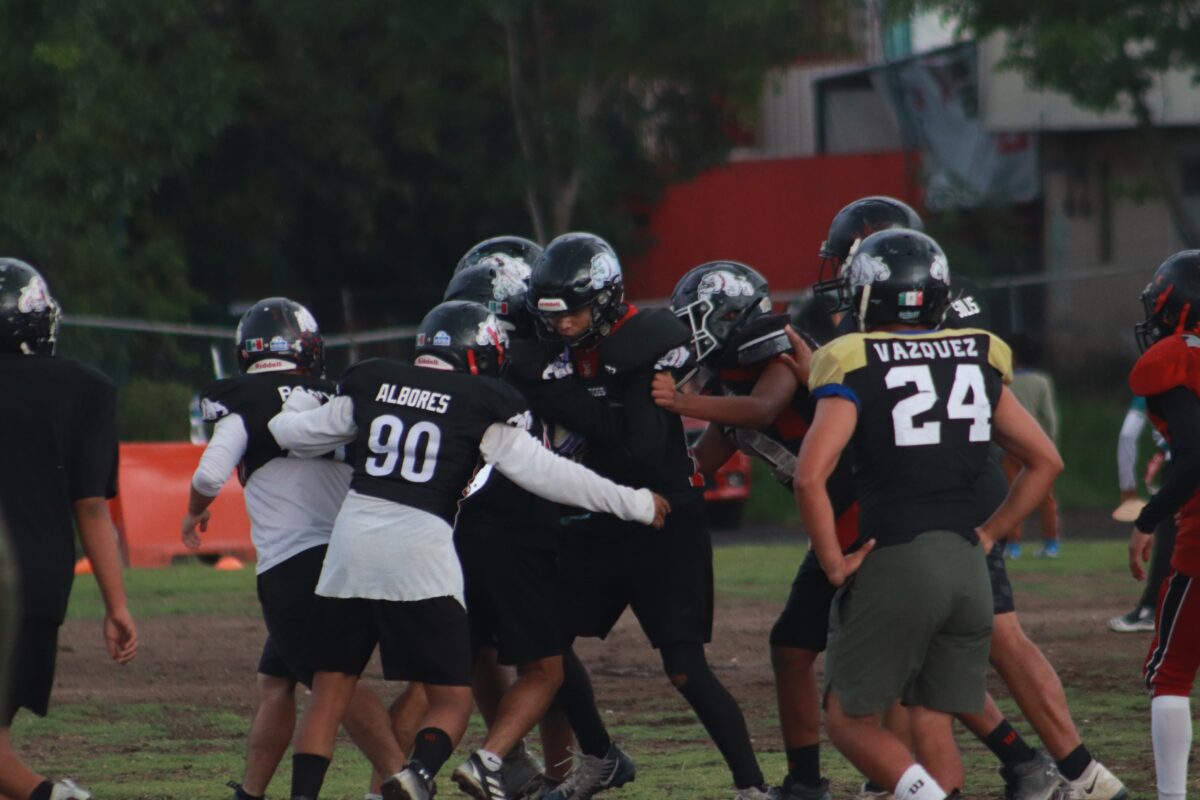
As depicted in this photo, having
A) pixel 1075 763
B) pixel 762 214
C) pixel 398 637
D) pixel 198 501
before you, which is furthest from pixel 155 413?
pixel 1075 763

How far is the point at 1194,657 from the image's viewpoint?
20.4 ft

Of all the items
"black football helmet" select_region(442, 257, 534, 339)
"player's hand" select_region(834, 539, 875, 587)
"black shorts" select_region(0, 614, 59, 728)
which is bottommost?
"black shorts" select_region(0, 614, 59, 728)

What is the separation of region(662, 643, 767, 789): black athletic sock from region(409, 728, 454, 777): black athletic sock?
0.87 meters

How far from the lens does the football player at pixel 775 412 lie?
21.7 feet

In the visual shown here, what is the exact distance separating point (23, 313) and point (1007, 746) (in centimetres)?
370

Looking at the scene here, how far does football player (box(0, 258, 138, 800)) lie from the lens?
5695 mm

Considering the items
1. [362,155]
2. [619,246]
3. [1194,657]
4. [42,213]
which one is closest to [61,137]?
[42,213]

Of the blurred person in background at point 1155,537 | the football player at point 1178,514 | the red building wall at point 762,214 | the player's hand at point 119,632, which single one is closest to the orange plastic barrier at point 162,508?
the blurred person in background at point 1155,537

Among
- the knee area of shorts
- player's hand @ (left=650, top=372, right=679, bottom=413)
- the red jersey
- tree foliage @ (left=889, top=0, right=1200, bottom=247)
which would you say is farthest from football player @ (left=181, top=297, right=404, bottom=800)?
tree foliage @ (left=889, top=0, right=1200, bottom=247)

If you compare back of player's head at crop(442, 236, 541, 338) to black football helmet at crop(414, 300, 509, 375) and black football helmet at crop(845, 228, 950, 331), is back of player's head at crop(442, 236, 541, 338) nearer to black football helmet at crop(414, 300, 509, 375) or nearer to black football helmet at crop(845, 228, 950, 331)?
black football helmet at crop(414, 300, 509, 375)

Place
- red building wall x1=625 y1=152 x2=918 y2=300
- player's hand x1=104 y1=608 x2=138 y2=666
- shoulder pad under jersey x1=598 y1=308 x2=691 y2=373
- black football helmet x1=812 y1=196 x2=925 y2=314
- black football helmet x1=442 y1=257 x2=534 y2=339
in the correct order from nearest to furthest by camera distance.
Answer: player's hand x1=104 y1=608 x2=138 y2=666, shoulder pad under jersey x1=598 y1=308 x2=691 y2=373, black football helmet x1=812 y1=196 x2=925 y2=314, black football helmet x1=442 y1=257 x2=534 y2=339, red building wall x1=625 y1=152 x2=918 y2=300

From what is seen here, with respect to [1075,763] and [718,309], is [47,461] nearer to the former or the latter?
[718,309]

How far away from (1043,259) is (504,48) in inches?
348

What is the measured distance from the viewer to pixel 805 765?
21.9 feet
